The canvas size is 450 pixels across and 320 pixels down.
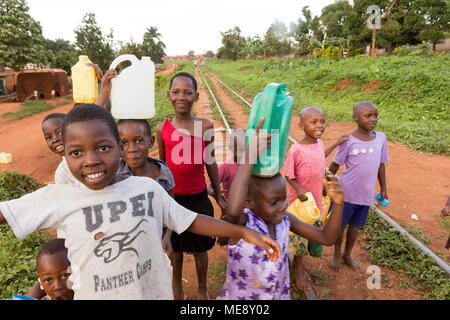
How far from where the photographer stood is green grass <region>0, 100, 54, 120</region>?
14117mm

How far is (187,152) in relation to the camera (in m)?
2.36

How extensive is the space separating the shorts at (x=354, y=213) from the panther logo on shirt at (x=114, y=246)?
234cm

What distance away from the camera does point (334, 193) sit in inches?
56.6

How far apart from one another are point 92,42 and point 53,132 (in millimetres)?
25763

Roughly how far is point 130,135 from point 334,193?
4.44 ft

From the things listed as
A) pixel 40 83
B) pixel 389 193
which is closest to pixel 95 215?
pixel 389 193

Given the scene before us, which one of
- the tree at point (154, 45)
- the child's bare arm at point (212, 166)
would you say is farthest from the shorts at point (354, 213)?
the tree at point (154, 45)

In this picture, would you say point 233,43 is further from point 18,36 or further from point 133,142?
point 133,142

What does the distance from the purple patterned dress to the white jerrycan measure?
1.48 metres

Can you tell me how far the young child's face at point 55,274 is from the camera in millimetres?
1587

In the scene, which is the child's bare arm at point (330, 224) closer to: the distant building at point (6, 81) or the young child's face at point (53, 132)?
the young child's face at point (53, 132)

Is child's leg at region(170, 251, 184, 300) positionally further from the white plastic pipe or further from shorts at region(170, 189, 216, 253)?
the white plastic pipe

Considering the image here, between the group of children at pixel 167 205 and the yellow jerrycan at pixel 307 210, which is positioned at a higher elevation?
the group of children at pixel 167 205
